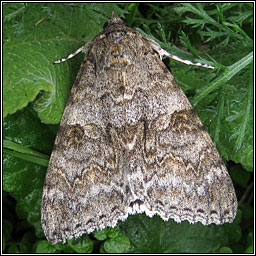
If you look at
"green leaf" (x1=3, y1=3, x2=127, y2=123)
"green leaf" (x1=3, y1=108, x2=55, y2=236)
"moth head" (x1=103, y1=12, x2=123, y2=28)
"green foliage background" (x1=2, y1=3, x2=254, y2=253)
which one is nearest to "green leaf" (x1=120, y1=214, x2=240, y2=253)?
"green foliage background" (x1=2, y1=3, x2=254, y2=253)

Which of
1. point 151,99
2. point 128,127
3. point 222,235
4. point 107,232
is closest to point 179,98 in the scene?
point 151,99

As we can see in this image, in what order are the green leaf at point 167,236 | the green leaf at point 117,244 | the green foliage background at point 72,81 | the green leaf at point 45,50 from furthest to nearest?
the green leaf at point 167,236 → the green leaf at point 117,244 → the green foliage background at point 72,81 → the green leaf at point 45,50

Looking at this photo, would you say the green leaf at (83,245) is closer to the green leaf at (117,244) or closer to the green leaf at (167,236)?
the green leaf at (117,244)

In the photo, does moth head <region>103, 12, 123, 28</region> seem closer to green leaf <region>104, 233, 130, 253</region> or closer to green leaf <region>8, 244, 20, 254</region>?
green leaf <region>104, 233, 130, 253</region>

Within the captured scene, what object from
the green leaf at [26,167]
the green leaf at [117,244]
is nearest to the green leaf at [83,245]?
the green leaf at [117,244]

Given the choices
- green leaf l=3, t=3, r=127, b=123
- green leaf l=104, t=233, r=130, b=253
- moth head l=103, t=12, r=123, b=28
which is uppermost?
moth head l=103, t=12, r=123, b=28

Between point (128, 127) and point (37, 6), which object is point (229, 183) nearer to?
point (128, 127)
